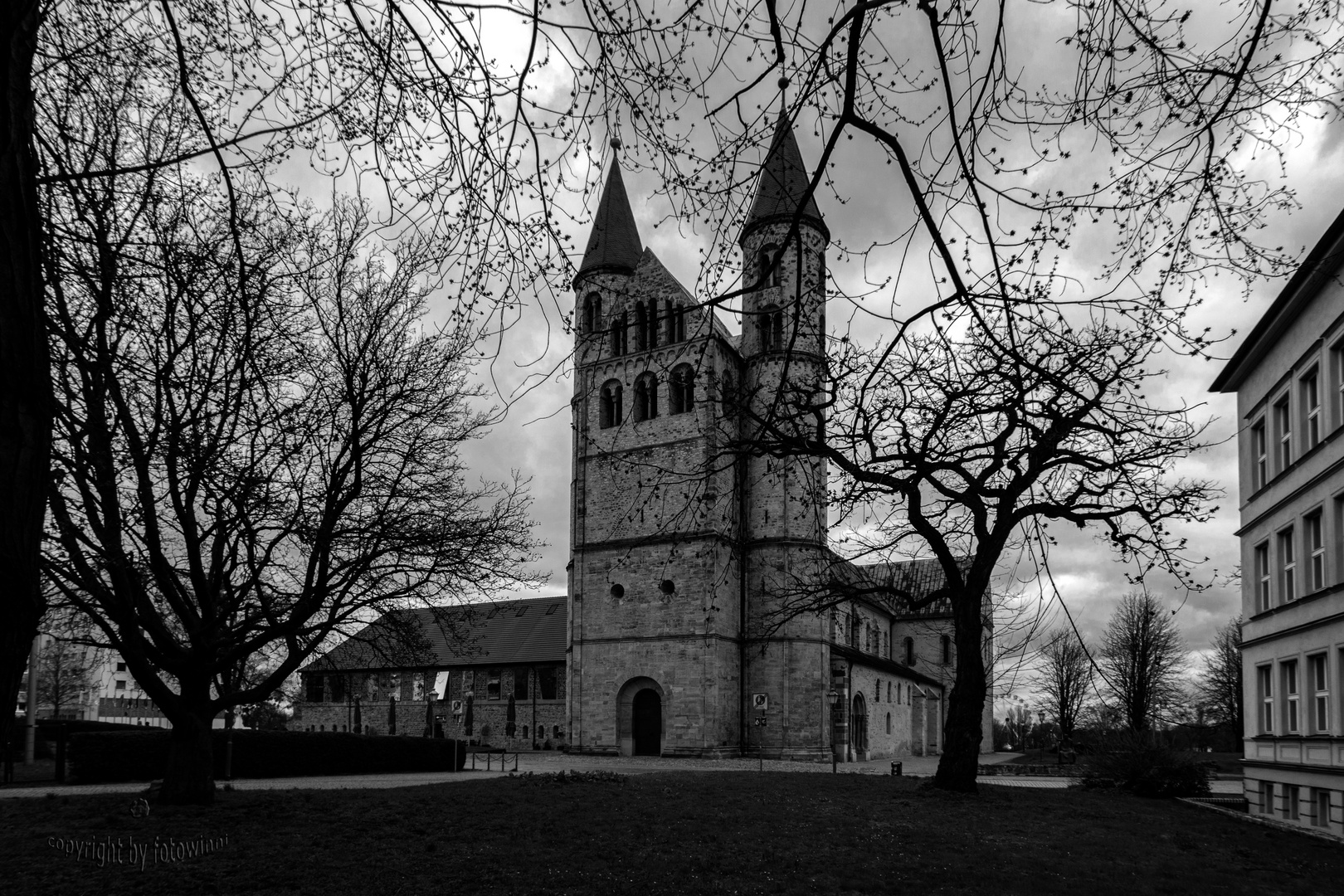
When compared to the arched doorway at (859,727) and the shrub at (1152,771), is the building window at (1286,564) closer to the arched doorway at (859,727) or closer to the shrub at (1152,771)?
the shrub at (1152,771)

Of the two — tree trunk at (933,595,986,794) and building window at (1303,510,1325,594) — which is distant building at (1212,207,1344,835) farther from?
tree trunk at (933,595,986,794)

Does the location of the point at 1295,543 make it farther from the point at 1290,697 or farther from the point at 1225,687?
the point at 1225,687

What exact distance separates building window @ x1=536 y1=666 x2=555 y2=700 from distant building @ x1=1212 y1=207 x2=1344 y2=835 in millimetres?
39075

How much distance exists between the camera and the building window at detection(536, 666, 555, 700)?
180 ft

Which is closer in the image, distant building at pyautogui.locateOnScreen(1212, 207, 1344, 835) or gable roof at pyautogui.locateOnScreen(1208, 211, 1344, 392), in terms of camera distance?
gable roof at pyautogui.locateOnScreen(1208, 211, 1344, 392)

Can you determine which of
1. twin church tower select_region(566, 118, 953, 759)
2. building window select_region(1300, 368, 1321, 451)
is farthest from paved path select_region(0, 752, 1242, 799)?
building window select_region(1300, 368, 1321, 451)

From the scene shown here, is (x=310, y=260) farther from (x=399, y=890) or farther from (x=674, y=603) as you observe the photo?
(x=674, y=603)

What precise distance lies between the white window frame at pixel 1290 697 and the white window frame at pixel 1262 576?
5.39ft

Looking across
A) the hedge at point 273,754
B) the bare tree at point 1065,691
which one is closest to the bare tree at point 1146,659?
the bare tree at point 1065,691

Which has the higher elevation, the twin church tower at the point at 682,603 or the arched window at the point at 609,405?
the arched window at the point at 609,405

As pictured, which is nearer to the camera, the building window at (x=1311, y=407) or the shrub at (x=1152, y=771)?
the building window at (x=1311, y=407)

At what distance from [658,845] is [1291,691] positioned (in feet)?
47.5

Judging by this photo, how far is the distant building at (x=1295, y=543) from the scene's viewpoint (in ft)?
53.0

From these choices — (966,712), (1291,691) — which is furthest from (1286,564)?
(966,712)
